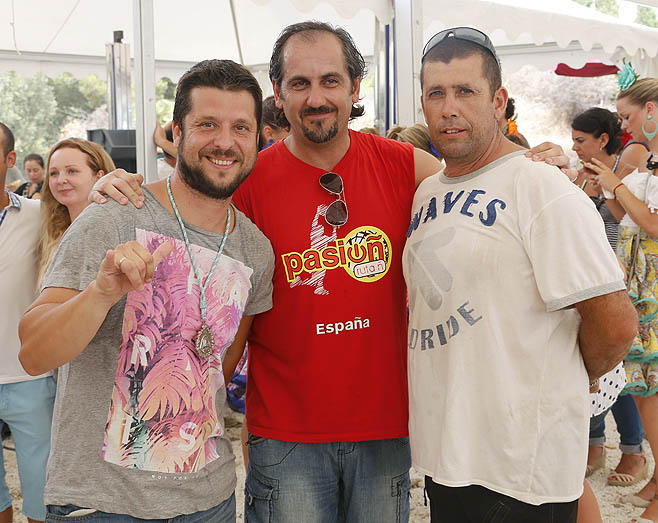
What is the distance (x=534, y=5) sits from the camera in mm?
5004

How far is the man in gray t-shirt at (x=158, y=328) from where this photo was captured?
1.32 meters

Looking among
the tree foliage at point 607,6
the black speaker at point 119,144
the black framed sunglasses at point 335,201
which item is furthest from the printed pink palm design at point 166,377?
the tree foliage at point 607,6

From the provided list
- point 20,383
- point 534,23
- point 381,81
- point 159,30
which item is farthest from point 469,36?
Result: point 159,30

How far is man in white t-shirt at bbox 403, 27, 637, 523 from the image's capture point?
1.39 metres

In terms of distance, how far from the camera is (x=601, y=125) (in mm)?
4043

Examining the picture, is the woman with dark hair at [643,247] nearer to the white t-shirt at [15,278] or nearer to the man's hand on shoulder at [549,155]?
the man's hand on shoulder at [549,155]

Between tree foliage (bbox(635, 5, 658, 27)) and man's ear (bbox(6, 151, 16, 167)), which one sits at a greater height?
tree foliage (bbox(635, 5, 658, 27))

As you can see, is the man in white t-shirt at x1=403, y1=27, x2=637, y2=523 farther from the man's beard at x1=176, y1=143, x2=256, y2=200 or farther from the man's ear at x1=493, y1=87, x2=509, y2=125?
the man's beard at x1=176, y1=143, x2=256, y2=200

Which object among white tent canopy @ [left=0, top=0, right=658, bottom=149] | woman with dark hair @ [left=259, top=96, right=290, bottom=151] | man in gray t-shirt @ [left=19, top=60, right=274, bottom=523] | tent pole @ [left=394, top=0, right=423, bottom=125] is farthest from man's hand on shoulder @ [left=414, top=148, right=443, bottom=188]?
white tent canopy @ [left=0, top=0, right=658, bottom=149]

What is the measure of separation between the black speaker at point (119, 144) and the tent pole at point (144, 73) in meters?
1.17

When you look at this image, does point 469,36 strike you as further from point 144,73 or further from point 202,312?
point 144,73

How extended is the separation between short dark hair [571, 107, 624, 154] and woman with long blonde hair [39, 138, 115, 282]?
2.91 meters

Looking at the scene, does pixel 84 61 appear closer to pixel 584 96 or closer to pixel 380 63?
pixel 380 63

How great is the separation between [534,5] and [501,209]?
13.8 feet
